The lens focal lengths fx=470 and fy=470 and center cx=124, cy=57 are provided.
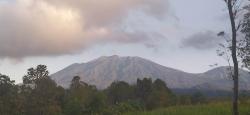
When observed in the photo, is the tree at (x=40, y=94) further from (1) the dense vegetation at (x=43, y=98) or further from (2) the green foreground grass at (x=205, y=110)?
(2) the green foreground grass at (x=205, y=110)

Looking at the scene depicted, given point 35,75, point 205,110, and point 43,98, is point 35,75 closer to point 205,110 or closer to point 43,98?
point 43,98

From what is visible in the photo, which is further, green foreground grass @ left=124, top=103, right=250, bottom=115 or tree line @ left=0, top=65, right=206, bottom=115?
tree line @ left=0, top=65, right=206, bottom=115

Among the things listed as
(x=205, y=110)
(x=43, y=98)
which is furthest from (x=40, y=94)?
(x=205, y=110)

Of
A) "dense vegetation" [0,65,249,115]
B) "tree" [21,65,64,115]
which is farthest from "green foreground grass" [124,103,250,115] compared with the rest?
"tree" [21,65,64,115]

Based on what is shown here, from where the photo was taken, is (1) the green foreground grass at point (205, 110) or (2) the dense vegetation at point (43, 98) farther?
(2) the dense vegetation at point (43, 98)

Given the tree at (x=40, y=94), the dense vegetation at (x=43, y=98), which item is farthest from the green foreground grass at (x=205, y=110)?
the tree at (x=40, y=94)

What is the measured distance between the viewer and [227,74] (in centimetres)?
2267

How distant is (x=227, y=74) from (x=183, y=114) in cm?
293

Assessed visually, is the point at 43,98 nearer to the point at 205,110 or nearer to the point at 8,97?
the point at 8,97

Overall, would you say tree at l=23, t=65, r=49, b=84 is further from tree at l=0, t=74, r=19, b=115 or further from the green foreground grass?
the green foreground grass

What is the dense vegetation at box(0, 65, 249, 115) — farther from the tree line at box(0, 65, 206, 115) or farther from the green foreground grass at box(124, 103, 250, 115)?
the green foreground grass at box(124, 103, 250, 115)

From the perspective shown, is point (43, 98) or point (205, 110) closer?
point (205, 110)

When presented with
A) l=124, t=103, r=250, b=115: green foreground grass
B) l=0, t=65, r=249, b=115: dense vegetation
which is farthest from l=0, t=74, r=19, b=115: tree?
l=124, t=103, r=250, b=115: green foreground grass

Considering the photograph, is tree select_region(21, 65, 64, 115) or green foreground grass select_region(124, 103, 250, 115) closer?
green foreground grass select_region(124, 103, 250, 115)
